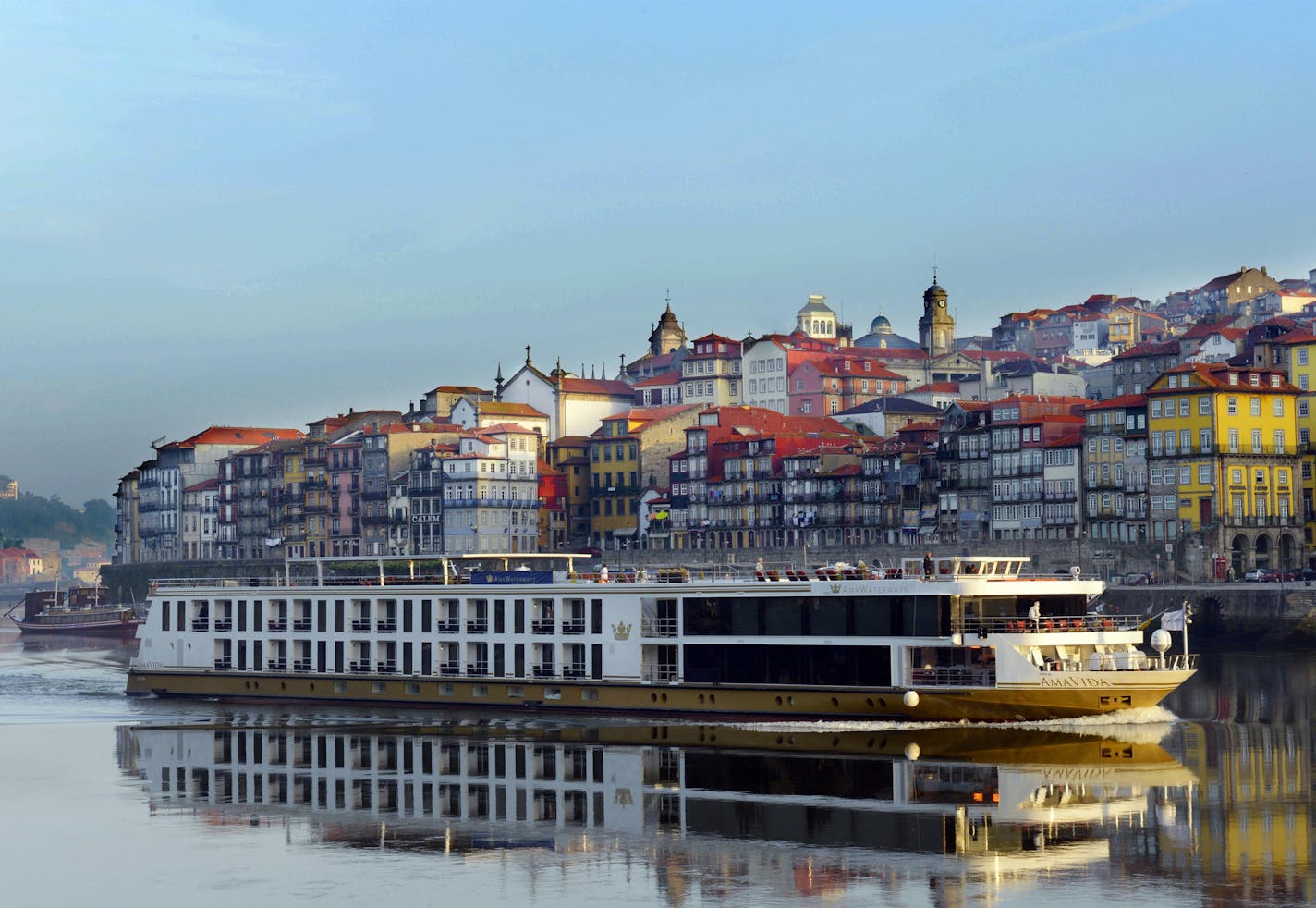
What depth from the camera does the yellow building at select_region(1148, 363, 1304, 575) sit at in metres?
98.2

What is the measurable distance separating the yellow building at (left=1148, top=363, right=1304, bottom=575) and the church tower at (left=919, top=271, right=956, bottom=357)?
194ft

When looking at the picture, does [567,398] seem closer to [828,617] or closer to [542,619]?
[542,619]

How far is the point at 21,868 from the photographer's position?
3344 cm

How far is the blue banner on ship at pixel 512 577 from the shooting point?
54.8 meters

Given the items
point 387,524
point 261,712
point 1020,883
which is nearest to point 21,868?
point 1020,883

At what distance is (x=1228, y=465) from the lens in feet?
324

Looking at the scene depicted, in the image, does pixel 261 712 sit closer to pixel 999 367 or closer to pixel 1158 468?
pixel 1158 468

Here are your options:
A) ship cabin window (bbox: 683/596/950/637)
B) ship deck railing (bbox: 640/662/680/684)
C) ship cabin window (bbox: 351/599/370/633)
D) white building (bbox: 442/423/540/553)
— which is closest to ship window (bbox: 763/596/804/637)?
ship cabin window (bbox: 683/596/950/637)

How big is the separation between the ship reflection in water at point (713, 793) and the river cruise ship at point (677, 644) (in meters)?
1.35

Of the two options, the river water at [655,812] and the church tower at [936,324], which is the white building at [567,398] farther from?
the river water at [655,812]

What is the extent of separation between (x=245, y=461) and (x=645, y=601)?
11430 centimetres

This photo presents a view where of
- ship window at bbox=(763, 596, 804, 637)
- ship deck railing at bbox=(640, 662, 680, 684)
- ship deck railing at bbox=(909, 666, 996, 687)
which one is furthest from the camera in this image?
ship deck railing at bbox=(640, 662, 680, 684)

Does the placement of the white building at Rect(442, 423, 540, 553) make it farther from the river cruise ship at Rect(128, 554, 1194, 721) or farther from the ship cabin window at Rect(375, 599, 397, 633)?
the ship cabin window at Rect(375, 599, 397, 633)

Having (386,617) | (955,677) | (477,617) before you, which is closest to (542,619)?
(477,617)
